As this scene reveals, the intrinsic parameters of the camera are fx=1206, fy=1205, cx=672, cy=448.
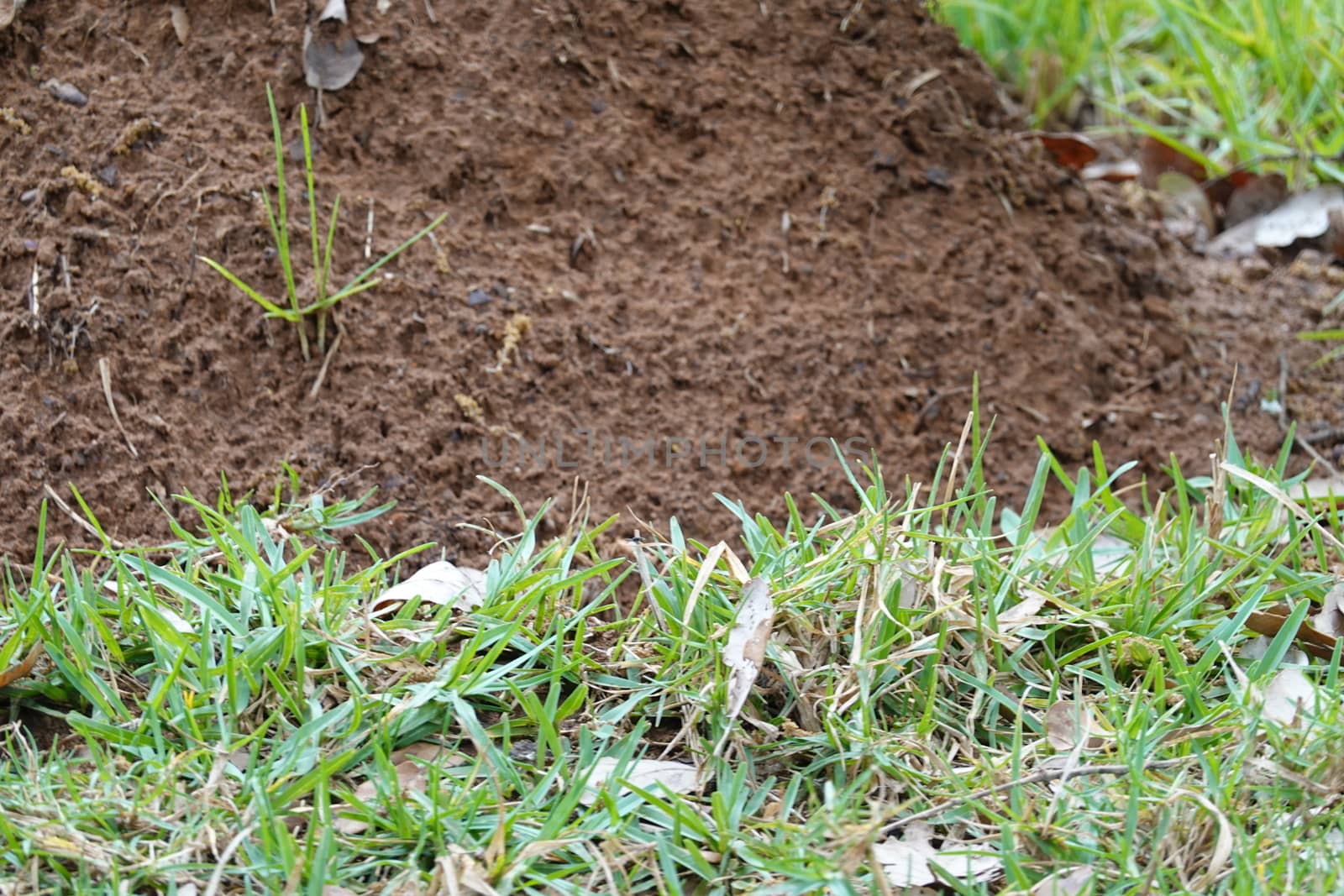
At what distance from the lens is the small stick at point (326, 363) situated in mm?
2229

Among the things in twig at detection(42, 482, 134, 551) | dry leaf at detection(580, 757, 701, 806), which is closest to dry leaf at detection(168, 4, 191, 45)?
twig at detection(42, 482, 134, 551)

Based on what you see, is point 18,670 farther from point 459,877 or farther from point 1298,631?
point 1298,631

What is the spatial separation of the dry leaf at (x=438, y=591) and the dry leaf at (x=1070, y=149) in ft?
6.28

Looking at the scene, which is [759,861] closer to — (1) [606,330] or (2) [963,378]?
(1) [606,330]

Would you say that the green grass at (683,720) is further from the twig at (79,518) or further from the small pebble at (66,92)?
the small pebble at (66,92)

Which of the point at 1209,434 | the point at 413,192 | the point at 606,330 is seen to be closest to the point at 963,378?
the point at 1209,434

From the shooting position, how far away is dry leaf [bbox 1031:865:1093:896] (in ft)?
4.55

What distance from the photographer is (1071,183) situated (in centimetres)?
283

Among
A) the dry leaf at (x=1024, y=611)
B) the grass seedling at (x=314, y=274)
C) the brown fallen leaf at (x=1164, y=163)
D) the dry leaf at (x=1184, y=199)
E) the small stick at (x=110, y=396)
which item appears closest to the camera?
the dry leaf at (x=1024, y=611)

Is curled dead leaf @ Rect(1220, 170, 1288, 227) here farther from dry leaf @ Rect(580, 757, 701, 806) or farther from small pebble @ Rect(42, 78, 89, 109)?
small pebble @ Rect(42, 78, 89, 109)

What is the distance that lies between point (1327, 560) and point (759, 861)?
1175 millimetres

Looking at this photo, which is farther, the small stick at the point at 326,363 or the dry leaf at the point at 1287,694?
the small stick at the point at 326,363

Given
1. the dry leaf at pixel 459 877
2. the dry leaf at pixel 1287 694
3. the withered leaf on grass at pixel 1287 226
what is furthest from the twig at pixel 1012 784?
the withered leaf on grass at pixel 1287 226

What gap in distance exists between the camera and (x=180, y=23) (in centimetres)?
243
